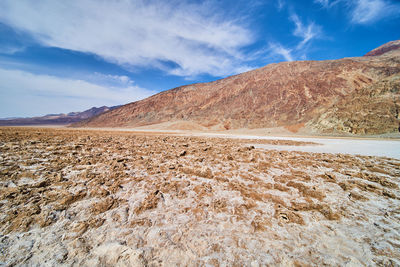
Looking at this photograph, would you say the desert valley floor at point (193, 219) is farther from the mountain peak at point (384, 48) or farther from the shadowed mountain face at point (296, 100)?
the mountain peak at point (384, 48)

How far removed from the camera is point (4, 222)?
200 cm

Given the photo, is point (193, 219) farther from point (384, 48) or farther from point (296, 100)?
point (384, 48)

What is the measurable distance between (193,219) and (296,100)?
5270 centimetres

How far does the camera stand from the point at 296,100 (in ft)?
150

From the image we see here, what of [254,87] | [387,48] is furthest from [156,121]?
[387,48]

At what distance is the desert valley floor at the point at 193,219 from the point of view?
5.30 feet

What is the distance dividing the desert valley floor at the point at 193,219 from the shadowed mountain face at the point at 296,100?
32.2 m

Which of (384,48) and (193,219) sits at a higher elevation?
(384,48)

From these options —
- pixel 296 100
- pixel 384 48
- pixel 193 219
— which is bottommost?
pixel 193 219

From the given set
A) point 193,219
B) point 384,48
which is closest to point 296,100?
point 193,219

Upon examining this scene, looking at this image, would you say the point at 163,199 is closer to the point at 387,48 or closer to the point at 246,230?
the point at 246,230

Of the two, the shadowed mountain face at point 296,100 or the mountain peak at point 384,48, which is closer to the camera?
the shadowed mountain face at point 296,100

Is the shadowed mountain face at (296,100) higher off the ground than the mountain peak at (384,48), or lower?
lower

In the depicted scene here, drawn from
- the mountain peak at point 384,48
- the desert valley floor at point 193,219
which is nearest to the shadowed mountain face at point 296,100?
the desert valley floor at point 193,219
